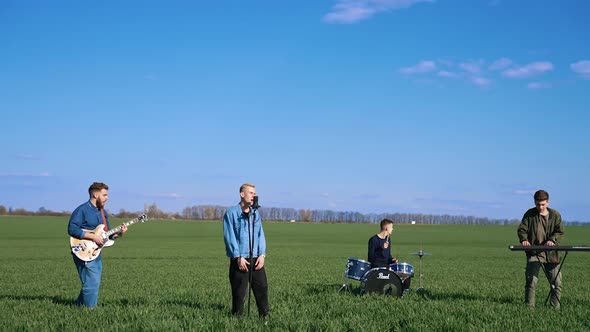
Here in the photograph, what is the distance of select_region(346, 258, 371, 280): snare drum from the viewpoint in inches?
488

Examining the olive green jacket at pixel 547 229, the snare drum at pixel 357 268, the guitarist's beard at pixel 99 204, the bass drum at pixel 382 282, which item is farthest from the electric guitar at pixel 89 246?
the olive green jacket at pixel 547 229

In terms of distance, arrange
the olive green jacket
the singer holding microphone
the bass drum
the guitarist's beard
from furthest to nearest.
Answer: the bass drum
the olive green jacket
the guitarist's beard
the singer holding microphone

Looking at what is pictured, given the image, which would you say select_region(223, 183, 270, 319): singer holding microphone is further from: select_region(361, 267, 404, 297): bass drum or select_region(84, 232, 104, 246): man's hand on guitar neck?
select_region(361, 267, 404, 297): bass drum

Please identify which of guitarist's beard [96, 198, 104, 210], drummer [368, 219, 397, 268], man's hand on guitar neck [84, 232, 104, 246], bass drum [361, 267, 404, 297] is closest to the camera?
man's hand on guitar neck [84, 232, 104, 246]

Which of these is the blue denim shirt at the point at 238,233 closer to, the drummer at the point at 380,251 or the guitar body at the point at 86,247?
the guitar body at the point at 86,247

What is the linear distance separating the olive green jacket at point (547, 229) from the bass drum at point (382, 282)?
2485 millimetres

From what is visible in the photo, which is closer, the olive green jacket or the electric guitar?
the electric guitar

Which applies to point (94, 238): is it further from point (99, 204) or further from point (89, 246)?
point (99, 204)

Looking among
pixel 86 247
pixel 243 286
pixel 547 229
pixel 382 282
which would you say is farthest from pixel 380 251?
pixel 86 247

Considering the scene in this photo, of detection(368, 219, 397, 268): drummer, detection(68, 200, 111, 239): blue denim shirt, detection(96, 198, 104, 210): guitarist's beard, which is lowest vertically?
detection(368, 219, 397, 268): drummer

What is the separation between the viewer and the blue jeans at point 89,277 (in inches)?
407

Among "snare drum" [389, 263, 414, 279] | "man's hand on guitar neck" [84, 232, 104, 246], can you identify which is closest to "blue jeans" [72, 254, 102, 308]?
"man's hand on guitar neck" [84, 232, 104, 246]

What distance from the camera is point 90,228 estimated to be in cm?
1041

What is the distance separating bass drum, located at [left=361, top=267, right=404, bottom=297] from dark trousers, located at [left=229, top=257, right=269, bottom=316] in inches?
123
